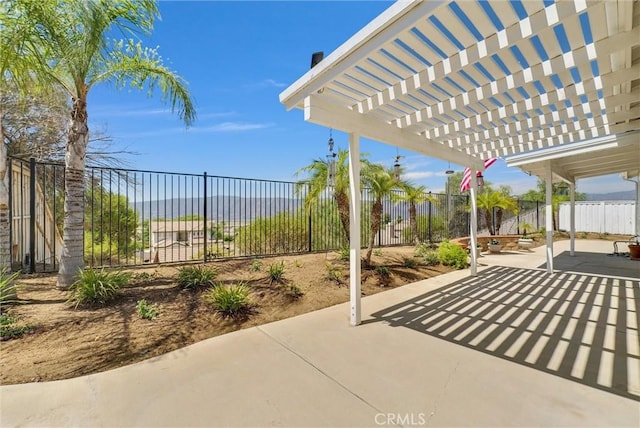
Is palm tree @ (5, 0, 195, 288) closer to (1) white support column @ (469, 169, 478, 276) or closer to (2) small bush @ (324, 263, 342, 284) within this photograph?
(2) small bush @ (324, 263, 342, 284)

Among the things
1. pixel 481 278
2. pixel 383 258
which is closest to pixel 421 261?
pixel 383 258

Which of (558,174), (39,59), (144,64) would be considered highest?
(144,64)

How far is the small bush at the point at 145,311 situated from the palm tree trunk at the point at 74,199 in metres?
1.41

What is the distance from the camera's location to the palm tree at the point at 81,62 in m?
3.52

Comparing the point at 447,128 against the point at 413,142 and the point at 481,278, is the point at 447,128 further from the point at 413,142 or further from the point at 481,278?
the point at 481,278

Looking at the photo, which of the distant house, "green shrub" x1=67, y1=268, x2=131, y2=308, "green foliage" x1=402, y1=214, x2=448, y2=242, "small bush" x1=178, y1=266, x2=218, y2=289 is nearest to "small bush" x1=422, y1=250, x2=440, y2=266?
"green foliage" x1=402, y1=214, x2=448, y2=242

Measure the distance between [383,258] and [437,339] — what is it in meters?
4.07

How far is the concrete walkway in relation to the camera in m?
1.91

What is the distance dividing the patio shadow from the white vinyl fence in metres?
14.3

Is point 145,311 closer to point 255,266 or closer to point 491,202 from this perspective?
point 255,266

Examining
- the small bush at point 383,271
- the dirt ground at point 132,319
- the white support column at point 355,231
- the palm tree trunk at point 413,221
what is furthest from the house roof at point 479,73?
the palm tree trunk at point 413,221

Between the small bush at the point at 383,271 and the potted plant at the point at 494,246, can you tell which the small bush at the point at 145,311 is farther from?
the potted plant at the point at 494,246

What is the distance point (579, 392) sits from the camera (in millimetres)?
2189

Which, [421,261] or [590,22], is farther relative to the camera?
[421,261]
